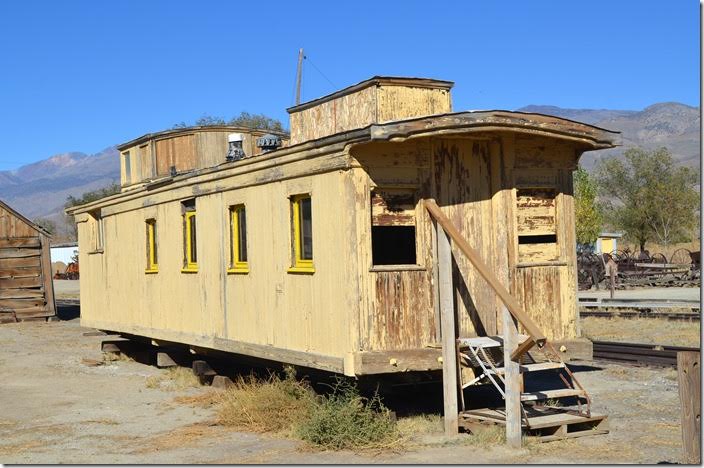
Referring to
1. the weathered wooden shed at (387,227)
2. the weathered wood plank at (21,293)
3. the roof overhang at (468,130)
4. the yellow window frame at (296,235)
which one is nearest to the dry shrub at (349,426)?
the weathered wooden shed at (387,227)

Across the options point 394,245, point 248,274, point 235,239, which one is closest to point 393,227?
point 394,245

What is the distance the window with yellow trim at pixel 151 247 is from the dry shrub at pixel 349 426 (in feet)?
21.2

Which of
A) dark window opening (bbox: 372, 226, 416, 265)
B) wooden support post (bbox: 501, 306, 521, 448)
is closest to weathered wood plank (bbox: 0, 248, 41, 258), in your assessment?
dark window opening (bbox: 372, 226, 416, 265)

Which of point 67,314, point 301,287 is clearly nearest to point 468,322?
point 301,287

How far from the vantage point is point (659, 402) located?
1150cm

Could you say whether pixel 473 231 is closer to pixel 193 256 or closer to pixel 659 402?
pixel 659 402

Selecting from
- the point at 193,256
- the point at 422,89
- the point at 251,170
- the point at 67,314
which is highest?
the point at 422,89

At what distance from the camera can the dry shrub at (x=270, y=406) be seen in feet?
34.8

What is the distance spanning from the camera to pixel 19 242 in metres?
29.6

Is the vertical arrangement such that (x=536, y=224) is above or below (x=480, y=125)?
below

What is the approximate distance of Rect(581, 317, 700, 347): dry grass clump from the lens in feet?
60.6

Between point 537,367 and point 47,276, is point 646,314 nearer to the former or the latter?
point 537,367

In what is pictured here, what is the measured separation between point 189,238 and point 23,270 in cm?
1741

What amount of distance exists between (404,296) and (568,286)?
214 cm
